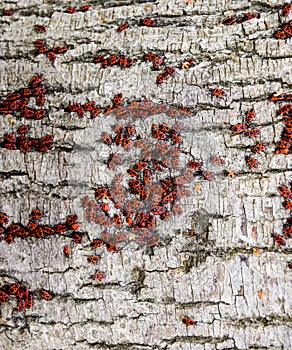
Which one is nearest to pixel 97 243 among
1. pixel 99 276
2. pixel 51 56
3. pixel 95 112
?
pixel 99 276

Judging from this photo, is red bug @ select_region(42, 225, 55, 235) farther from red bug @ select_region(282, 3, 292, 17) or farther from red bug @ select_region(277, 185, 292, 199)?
red bug @ select_region(282, 3, 292, 17)

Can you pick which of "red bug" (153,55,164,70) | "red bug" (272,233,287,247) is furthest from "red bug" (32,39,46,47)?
"red bug" (272,233,287,247)

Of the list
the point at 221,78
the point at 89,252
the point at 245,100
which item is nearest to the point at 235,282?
the point at 89,252

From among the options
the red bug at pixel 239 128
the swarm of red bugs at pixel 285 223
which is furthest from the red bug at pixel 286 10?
the swarm of red bugs at pixel 285 223

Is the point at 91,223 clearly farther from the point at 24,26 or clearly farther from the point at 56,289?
the point at 24,26

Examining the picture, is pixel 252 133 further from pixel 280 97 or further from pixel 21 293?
pixel 21 293

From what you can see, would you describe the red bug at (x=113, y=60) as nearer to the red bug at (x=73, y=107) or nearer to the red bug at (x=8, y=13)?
the red bug at (x=73, y=107)
